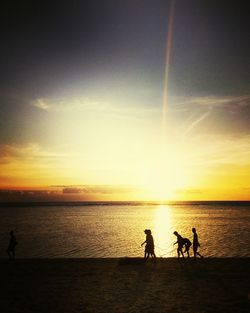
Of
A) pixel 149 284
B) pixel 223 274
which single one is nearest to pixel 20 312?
pixel 149 284

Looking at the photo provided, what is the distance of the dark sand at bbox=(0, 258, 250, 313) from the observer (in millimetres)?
12898

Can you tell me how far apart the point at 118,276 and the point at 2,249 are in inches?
1105

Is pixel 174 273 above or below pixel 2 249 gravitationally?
above

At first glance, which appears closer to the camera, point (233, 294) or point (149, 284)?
point (233, 294)

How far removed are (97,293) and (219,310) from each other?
5.22 meters

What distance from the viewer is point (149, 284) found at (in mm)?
16094

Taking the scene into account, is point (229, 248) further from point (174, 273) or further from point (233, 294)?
point (233, 294)

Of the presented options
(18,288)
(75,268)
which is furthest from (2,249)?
(18,288)

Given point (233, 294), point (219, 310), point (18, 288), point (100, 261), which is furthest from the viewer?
point (100, 261)

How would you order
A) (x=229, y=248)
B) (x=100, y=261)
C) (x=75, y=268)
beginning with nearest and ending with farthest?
(x=75, y=268) → (x=100, y=261) → (x=229, y=248)

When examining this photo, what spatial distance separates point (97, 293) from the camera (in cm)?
1487

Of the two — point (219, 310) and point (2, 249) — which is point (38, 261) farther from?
point (2, 249)

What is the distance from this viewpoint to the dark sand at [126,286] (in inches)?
508

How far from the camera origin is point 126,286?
52.0 feet
